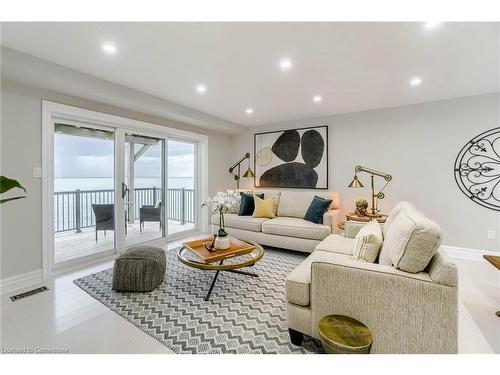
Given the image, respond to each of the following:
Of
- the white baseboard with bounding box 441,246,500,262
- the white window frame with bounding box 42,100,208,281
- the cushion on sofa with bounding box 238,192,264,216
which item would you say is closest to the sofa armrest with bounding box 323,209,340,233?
the cushion on sofa with bounding box 238,192,264,216

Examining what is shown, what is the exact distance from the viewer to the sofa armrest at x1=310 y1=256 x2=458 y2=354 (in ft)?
4.10

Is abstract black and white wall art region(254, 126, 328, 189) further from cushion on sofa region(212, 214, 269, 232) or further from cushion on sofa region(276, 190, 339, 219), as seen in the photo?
cushion on sofa region(212, 214, 269, 232)

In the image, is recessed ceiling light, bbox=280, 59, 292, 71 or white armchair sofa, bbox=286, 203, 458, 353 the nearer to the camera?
white armchair sofa, bbox=286, 203, 458, 353

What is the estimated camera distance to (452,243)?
3.54m

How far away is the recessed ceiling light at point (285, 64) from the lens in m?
2.34

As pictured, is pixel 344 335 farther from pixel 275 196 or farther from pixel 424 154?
pixel 424 154

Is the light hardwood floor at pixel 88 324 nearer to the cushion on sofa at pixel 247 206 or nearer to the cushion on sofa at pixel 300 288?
the cushion on sofa at pixel 300 288

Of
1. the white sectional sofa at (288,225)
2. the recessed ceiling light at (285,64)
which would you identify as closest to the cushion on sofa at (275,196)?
the white sectional sofa at (288,225)

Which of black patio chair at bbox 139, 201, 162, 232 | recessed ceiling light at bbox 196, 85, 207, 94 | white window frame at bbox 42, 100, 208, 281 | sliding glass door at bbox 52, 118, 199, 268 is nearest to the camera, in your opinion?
white window frame at bbox 42, 100, 208, 281

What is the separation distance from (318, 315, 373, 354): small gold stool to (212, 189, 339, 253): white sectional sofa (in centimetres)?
208

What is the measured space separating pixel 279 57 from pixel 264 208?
2.53m

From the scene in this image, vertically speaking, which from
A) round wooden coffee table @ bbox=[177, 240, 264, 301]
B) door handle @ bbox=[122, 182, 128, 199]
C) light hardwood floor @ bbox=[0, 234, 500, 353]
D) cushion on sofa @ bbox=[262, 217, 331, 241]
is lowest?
light hardwood floor @ bbox=[0, 234, 500, 353]

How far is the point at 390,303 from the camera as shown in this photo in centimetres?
135
